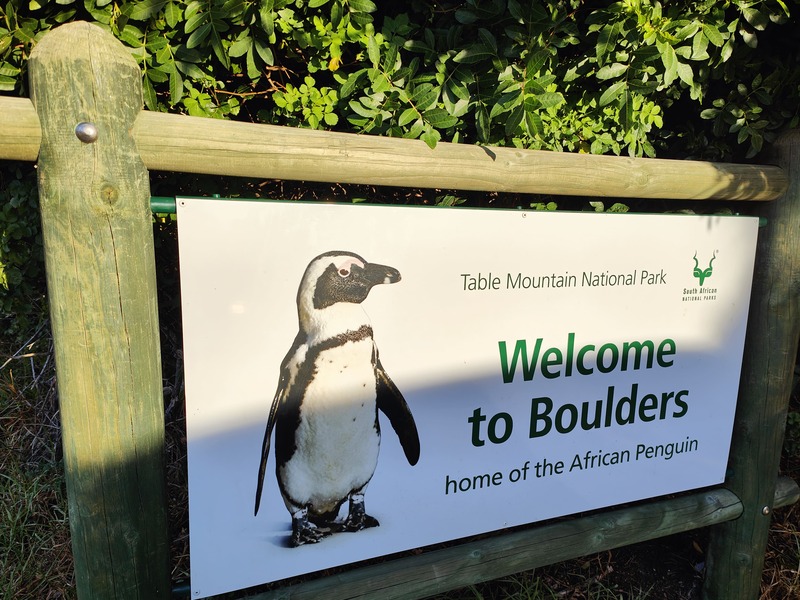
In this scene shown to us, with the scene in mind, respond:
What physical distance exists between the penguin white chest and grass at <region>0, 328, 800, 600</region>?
2.87 feet

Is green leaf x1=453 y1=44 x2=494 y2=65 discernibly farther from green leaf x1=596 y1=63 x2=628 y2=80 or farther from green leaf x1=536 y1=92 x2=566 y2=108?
green leaf x1=596 y1=63 x2=628 y2=80

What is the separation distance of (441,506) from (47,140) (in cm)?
141

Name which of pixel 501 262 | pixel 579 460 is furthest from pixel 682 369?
pixel 501 262

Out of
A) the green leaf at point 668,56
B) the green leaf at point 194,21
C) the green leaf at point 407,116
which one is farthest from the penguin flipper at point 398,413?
the green leaf at point 668,56

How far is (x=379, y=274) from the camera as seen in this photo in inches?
61.4

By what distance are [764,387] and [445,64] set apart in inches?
69.0

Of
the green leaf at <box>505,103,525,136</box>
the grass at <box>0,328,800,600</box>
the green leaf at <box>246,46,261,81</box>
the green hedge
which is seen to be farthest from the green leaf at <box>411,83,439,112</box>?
the grass at <box>0,328,800,600</box>

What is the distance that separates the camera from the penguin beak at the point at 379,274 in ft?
5.08

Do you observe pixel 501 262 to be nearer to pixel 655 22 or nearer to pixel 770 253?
pixel 655 22

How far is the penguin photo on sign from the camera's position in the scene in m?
1.52

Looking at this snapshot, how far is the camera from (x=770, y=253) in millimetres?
2199

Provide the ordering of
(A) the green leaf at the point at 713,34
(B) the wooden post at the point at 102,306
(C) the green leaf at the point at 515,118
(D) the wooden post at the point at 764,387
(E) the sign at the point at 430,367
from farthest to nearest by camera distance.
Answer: (D) the wooden post at the point at 764,387, (A) the green leaf at the point at 713,34, (C) the green leaf at the point at 515,118, (E) the sign at the point at 430,367, (B) the wooden post at the point at 102,306

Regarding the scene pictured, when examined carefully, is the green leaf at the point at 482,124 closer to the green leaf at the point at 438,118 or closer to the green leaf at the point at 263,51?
the green leaf at the point at 438,118

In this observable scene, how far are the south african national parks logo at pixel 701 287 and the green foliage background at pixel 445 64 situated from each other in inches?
17.3
